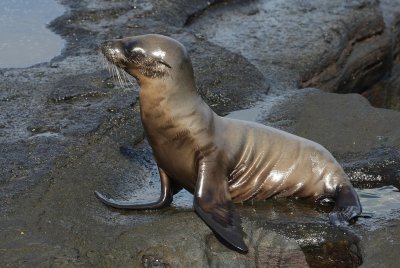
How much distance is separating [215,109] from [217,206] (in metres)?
2.44

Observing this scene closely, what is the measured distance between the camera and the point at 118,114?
273 inches

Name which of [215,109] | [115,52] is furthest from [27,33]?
[115,52]

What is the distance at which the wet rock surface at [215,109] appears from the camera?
4891 mm

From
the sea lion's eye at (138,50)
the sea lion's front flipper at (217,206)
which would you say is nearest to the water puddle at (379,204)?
the sea lion's front flipper at (217,206)

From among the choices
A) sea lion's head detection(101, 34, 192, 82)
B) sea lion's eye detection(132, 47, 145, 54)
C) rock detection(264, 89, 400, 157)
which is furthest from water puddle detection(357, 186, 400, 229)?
sea lion's eye detection(132, 47, 145, 54)

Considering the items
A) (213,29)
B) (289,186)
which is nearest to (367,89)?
(213,29)

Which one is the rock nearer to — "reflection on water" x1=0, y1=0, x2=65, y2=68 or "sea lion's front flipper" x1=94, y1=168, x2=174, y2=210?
"sea lion's front flipper" x1=94, y1=168, x2=174, y2=210

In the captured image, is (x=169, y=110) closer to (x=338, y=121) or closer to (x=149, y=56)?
(x=149, y=56)

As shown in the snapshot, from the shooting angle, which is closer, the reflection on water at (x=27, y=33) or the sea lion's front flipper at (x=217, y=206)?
the sea lion's front flipper at (x=217, y=206)

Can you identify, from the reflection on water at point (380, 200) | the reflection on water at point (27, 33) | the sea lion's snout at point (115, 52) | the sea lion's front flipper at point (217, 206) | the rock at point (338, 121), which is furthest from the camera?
the reflection on water at point (27, 33)

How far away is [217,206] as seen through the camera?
16.6ft

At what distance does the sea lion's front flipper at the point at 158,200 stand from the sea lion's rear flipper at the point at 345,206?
102cm

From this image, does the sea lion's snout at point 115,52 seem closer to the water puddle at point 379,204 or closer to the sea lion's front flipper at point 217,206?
the sea lion's front flipper at point 217,206

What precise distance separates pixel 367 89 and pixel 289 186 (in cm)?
481
